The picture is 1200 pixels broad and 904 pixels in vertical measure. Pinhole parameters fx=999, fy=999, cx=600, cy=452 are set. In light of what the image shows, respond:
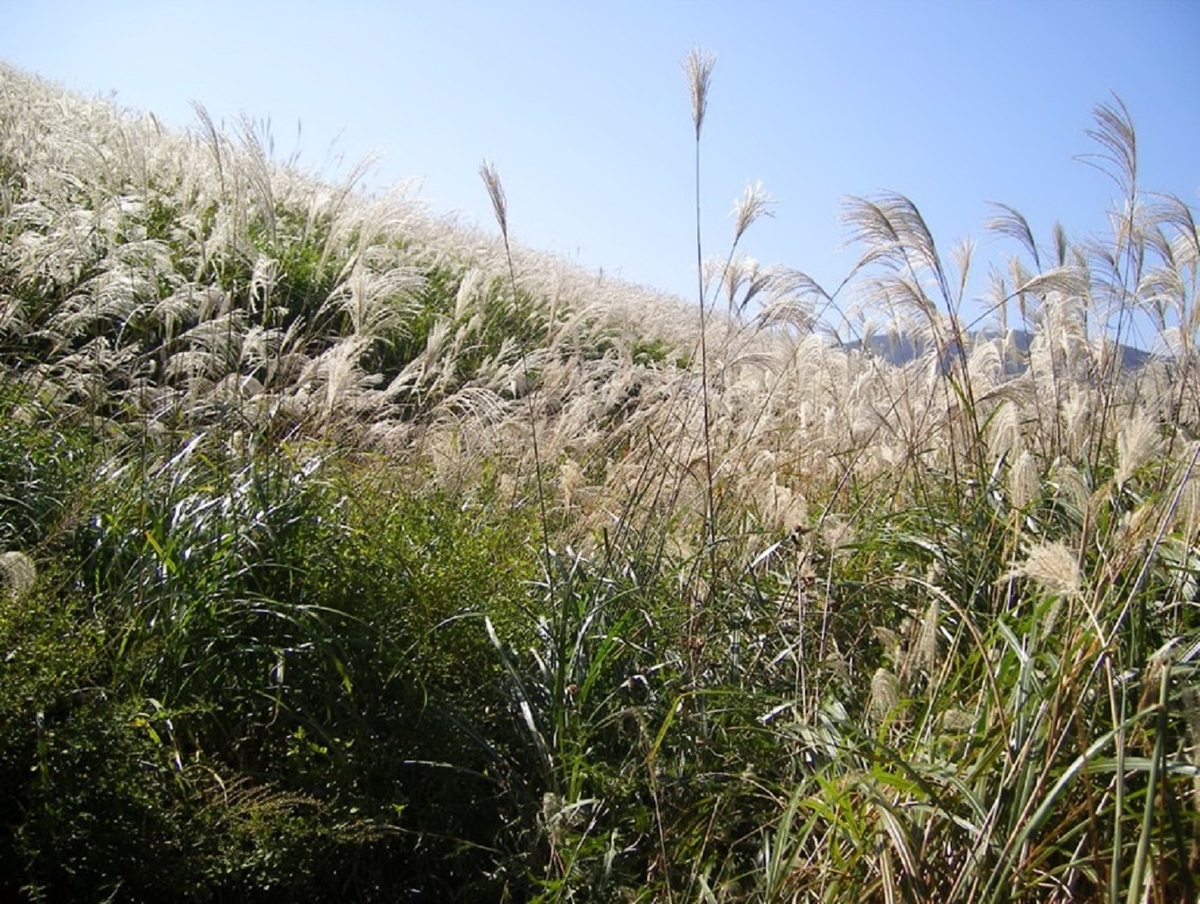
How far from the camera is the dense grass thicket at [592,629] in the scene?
6.75 feet

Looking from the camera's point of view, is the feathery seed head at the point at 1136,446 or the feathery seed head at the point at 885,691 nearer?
the feathery seed head at the point at 1136,446

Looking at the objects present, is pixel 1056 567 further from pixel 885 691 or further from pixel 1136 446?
pixel 885 691

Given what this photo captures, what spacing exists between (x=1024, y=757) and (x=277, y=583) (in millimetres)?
2203

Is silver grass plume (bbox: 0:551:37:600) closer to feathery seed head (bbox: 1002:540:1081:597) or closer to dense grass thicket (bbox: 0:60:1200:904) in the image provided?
dense grass thicket (bbox: 0:60:1200:904)

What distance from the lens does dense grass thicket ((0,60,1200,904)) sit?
6.75ft

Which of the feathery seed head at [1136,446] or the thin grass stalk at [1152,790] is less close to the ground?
the feathery seed head at [1136,446]

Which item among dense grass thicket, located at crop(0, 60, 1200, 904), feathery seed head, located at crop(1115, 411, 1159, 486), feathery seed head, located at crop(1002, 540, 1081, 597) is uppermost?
feathery seed head, located at crop(1115, 411, 1159, 486)

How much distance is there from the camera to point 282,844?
238 centimetres

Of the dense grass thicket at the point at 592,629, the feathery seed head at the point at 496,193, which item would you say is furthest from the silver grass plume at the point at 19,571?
the feathery seed head at the point at 496,193

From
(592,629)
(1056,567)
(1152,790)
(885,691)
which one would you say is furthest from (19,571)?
(1152,790)

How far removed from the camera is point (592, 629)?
10.00 feet

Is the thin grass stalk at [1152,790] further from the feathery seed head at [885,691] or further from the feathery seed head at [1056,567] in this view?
the feathery seed head at [885,691]

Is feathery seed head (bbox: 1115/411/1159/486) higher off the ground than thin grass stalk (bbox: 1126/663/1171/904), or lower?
higher

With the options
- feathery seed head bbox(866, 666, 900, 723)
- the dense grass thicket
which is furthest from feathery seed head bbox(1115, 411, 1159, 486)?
feathery seed head bbox(866, 666, 900, 723)
